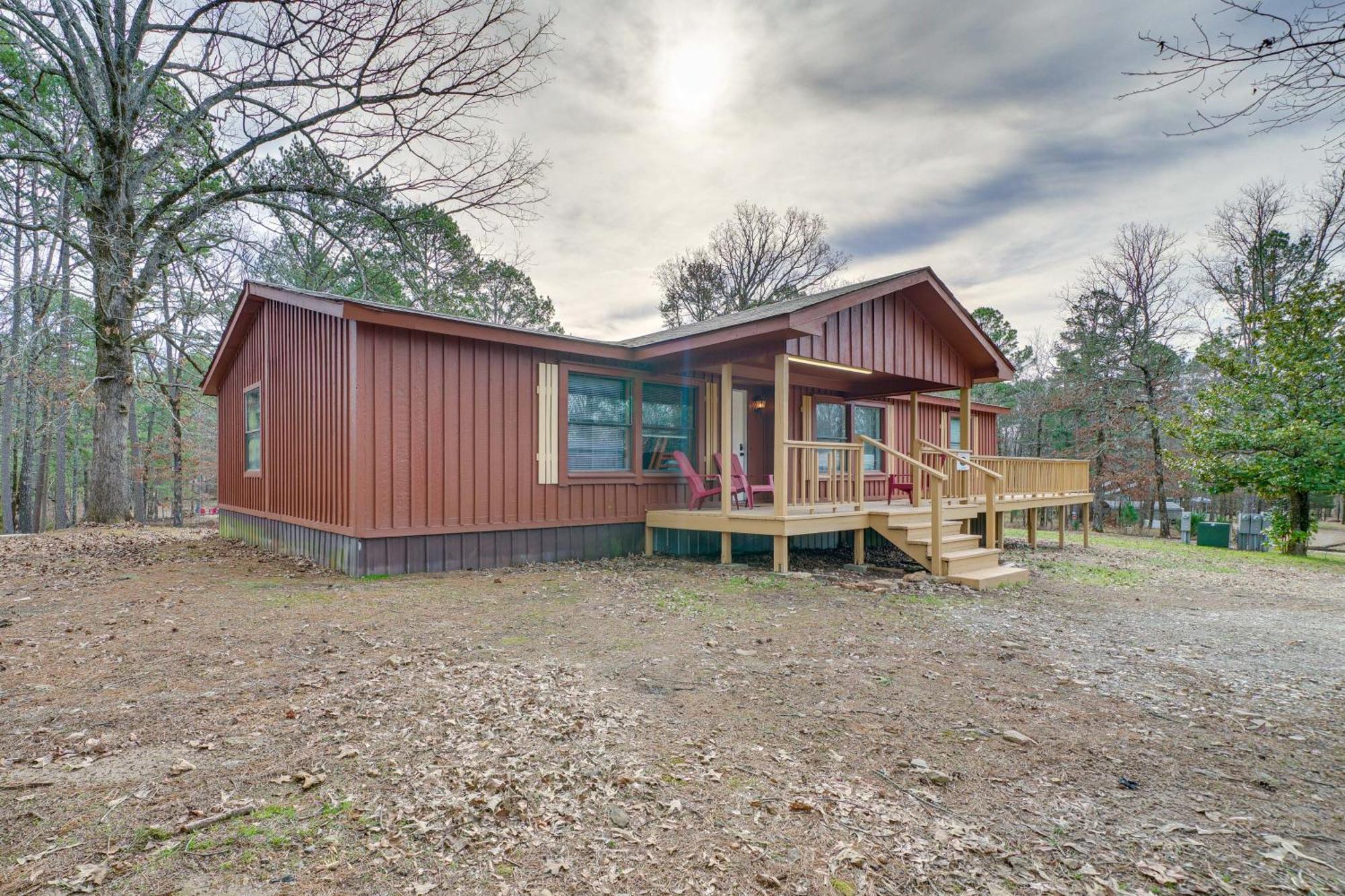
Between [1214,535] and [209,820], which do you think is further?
[1214,535]

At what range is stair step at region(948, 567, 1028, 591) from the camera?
23.4 ft

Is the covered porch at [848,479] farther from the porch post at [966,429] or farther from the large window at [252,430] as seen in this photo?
the large window at [252,430]

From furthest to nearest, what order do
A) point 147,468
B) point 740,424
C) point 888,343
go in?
point 147,468
point 740,424
point 888,343

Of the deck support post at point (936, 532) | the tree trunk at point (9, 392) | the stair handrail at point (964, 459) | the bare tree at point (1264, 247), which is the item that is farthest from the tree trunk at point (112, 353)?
the bare tree at point (1264, 247)

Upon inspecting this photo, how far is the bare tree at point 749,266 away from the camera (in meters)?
26.4

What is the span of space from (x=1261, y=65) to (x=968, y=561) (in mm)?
5884

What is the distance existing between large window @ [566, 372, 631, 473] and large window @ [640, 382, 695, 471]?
28 cm

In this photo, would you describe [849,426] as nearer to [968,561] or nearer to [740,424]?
[740,424]

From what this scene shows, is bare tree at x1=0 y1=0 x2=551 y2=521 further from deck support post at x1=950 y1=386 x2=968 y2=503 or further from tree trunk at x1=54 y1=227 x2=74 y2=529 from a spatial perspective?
deck support post at x1=950 y1=386 x2=968 y2=503

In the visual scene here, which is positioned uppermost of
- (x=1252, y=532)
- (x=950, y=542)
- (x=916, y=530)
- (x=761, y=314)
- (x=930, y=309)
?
(x=930, y=309)

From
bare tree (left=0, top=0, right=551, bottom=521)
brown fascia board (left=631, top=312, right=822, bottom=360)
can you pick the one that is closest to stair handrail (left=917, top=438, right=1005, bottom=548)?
brown fascia board (left=631, top=312, right=822, bottom=360)

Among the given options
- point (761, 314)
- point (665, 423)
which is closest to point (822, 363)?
point (761, 314)

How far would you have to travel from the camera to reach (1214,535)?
15.6 m

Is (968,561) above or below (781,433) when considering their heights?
below
